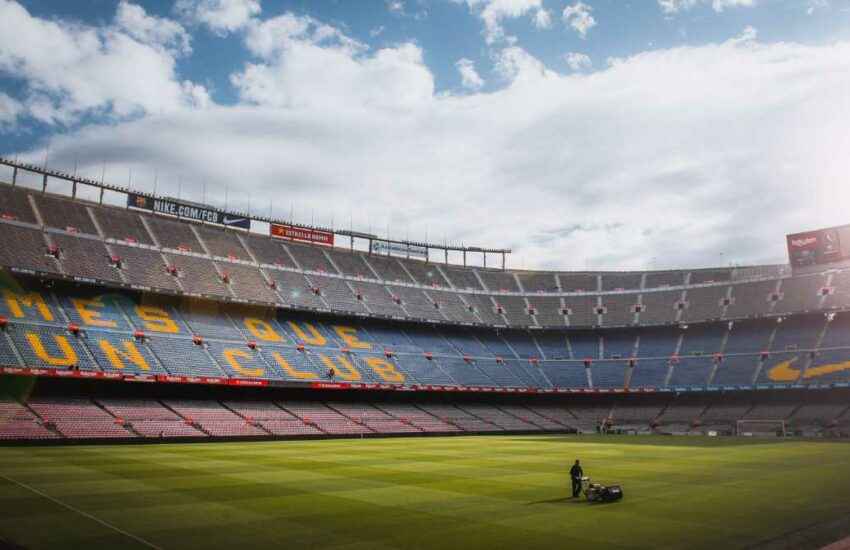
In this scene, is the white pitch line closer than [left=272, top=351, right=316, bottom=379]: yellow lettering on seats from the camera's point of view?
Yes

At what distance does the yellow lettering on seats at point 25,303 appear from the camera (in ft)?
160

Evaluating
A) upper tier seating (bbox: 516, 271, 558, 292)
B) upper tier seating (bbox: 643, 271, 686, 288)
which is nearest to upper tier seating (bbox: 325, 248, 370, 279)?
upper tier seating (bbox: 516, 271, 558, 292)

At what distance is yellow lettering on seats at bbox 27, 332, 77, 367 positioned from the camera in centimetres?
4503

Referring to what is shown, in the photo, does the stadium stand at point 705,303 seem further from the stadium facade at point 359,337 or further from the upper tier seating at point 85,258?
the upper tier seating at point 85,258

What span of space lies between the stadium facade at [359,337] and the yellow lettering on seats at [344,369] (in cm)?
28

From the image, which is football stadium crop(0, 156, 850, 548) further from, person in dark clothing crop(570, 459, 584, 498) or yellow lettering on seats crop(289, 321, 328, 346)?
person in dark clothing crop(570, 459, 584, 498)

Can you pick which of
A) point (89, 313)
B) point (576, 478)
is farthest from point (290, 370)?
point (576, 478)

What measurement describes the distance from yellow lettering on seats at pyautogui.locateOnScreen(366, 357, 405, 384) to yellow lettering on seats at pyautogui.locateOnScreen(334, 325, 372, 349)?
9.04ft

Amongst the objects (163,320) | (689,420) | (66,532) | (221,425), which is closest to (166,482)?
(66,532)

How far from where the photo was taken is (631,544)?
14000 mm

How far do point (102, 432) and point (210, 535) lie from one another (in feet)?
110

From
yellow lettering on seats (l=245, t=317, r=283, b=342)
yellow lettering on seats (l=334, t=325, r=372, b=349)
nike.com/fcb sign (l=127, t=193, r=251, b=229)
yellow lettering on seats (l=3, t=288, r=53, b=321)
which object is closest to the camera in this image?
yellow lettering on seats (l=3, t=288, r=53, b=321)

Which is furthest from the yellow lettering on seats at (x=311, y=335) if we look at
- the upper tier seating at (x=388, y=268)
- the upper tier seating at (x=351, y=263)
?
the upper tier seating at (x=388, y=268)

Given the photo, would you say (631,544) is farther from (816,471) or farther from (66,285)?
(66,285)
